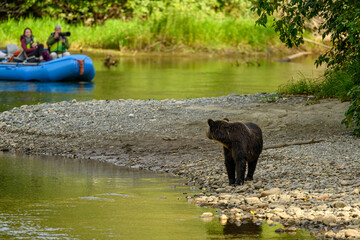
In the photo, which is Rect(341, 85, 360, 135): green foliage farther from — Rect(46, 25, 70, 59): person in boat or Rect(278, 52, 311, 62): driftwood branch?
Rect(278, 52, 311, 62): driftwood branch

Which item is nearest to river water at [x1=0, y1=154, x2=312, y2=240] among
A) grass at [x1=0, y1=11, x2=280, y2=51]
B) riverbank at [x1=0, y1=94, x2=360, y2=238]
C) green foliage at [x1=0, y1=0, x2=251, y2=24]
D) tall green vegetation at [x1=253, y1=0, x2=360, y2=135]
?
riverbank at [x1=0, y1=94, x2=360, y2=238]

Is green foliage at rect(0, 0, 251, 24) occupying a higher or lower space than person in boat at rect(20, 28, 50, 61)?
higher

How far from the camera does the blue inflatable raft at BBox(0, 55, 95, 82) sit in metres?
22.1

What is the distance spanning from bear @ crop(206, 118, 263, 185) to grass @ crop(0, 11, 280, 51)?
83.7 ft

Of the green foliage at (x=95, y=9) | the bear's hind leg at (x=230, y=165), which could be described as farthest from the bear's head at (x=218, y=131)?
the green foliage at (x=95, y=9)

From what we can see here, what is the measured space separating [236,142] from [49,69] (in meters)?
15.1

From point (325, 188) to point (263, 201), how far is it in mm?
899

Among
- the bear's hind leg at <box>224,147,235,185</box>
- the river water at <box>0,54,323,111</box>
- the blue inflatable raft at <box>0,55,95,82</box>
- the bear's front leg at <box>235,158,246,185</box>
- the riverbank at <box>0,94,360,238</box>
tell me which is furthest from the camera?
the blue inflatable raft at <box>0,55,95,82</box>

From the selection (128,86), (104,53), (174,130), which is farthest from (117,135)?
(104,53)

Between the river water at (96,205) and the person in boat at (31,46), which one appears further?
the person in boat at (31,46)

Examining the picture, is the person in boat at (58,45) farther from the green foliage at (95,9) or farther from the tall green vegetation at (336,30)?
the green foliage at (95,9)

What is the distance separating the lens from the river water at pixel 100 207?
6.71m

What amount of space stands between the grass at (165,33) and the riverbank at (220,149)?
19586 mm

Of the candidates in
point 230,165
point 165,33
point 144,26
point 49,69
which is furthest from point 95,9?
point 230,165
